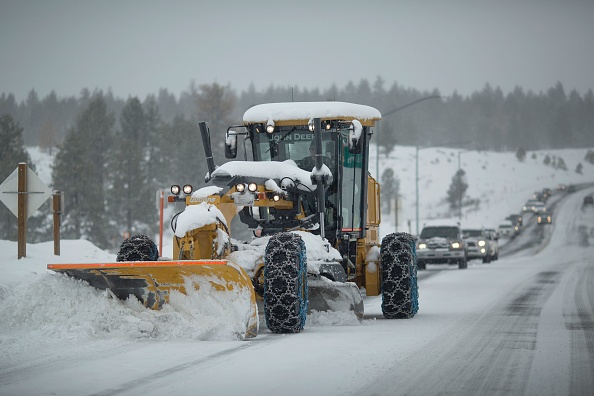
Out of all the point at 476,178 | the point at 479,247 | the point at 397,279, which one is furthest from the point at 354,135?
the point at 476,178

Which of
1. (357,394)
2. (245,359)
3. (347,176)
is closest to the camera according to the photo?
(357,394)

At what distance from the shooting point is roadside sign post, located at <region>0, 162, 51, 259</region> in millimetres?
16828

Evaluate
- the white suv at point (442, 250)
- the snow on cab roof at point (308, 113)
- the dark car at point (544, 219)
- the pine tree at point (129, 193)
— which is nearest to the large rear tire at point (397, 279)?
the snow on cab roof at point (308, 113)

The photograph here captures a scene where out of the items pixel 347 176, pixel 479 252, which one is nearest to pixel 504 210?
pixel 479 252

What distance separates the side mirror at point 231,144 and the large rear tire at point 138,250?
188cm

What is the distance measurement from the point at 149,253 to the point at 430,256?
925 inches

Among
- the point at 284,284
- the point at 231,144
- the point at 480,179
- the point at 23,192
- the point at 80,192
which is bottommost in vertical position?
the point at 284,284

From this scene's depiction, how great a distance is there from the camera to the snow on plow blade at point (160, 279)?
1033cm

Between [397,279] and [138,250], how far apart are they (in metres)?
3.58

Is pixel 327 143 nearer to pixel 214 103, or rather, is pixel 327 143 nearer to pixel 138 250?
pixel 138 250

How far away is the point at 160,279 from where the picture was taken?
418 inches

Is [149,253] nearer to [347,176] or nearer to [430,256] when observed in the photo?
[347,176]

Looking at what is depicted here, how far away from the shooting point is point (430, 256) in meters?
35.0

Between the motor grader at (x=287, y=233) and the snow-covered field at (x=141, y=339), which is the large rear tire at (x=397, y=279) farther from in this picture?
the snow-covered field at (x=141, y=339)
